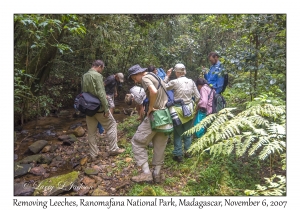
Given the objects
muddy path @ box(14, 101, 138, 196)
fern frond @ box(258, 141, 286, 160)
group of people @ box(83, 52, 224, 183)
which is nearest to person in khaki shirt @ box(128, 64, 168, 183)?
group of people @ box(83, 52, 224, 183)

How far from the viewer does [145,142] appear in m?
3.61

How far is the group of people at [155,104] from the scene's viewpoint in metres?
3.54

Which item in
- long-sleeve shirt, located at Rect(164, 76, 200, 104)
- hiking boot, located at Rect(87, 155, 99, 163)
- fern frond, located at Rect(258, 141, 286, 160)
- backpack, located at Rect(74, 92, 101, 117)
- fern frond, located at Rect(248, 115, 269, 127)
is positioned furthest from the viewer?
hiking boot, located at Rect(87, 155, 99, 163)

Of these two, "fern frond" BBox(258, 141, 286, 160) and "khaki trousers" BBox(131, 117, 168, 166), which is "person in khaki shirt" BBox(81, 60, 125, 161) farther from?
"fern frond" BBox(258, 141, 286, 160)

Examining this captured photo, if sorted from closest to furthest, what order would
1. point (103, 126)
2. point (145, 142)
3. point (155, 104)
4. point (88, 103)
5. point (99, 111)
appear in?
1. point (155, 104)
2. point (145, 142)
3. point (88, 103)
4. point (99, 111)
5. point (103, 126)

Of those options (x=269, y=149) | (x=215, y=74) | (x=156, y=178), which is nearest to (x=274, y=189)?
(x=269, y=149)

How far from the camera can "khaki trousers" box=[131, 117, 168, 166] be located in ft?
Result: 11.7

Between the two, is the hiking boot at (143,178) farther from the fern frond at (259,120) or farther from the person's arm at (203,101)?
the fern frond at (259,120)

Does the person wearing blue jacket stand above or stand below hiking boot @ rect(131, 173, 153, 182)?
above

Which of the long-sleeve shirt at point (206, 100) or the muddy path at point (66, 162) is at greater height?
the long-sleeve shirt at point (206, 100)

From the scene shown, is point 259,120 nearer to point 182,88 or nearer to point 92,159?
A: point 182,88

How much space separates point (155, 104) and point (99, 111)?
1.55 metres

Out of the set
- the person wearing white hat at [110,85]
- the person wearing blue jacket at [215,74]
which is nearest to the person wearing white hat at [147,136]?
the person wearing blue jacket at [215,74]
